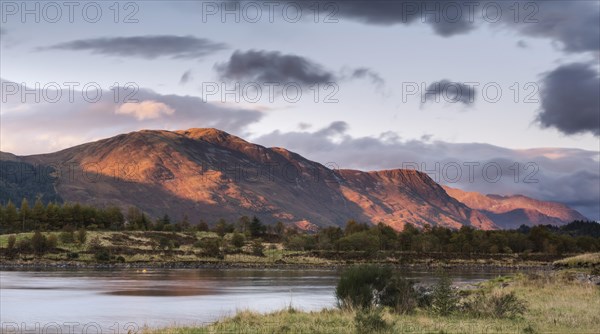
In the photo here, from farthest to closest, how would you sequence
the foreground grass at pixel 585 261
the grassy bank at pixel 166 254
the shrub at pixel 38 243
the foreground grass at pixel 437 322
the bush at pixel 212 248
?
the bush at pixel 212 248 < the shrub at pixel 38 243 < the grassy bank at pixel 166 254 < the foreground grass at pixel 585 261 < the foreground grass at pixel 437 322

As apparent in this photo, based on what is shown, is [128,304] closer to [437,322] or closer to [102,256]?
[437,322]

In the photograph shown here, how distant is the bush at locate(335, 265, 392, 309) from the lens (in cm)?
3684

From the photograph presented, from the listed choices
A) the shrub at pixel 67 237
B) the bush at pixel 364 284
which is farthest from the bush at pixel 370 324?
the shrub at pixel 67 237

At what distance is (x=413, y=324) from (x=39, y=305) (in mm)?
34547

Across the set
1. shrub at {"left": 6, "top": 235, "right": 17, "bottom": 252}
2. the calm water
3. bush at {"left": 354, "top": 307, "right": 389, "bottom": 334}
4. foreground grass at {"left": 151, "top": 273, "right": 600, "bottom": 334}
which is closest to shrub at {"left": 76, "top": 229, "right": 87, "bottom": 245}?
shrub at {"left": 6, "top": 235, "right": 17, "bottom": 252}

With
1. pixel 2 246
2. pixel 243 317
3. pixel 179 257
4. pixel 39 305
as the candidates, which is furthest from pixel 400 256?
pixel 243 317

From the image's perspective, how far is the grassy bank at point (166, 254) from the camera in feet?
513

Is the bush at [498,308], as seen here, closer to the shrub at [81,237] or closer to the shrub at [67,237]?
the shrub at [81,237]

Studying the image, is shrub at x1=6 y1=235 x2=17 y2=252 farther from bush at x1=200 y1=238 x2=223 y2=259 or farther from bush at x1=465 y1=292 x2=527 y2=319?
bush at x1=465 y1=292 x2=527 y2=319

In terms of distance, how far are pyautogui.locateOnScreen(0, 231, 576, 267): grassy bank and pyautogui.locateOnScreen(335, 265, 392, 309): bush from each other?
397 ft

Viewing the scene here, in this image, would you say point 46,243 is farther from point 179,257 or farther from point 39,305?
point 39,305

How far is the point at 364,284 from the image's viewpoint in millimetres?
37281

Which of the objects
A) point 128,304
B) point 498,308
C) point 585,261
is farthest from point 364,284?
point 585,261

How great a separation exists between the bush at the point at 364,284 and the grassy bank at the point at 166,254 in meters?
121
